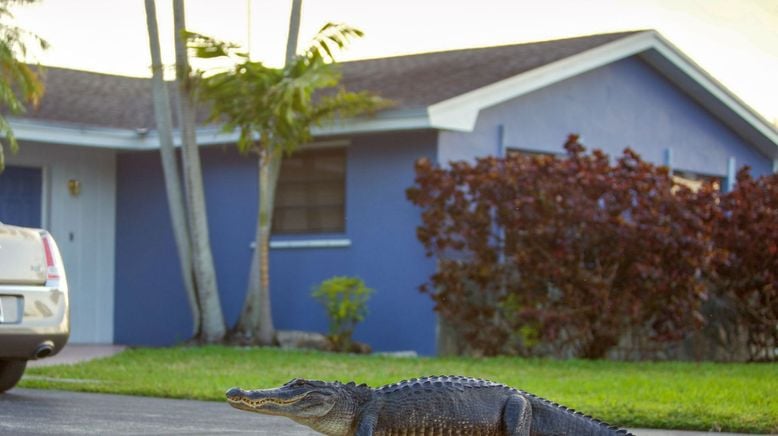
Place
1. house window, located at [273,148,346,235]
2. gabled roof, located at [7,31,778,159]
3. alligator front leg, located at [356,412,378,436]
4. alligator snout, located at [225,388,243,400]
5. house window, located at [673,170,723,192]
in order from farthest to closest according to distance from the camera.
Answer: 1. house window, located at [673,170,723,192]
2. house window, located at [273,148,346,235]
3. gabled roof, located at [7,31,778,159]
4. alligator front leg, located at [356,412,378,436]
5. alligator snout, located at [225,388,243,400]

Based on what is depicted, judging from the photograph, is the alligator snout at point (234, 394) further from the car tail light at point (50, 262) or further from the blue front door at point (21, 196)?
the blue front door at point (21, 196)

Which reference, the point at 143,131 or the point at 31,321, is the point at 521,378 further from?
the point at 143,131

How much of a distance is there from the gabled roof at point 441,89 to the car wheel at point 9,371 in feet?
22.0

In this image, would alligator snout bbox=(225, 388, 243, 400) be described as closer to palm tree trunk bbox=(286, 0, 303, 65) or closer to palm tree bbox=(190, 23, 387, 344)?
palm tree bbox=(190, 23, 387, 344)

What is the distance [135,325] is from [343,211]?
158 inches

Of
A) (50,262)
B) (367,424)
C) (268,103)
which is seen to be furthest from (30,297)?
(268,103)

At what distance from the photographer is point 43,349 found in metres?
10.3

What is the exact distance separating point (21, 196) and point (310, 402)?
1426cm

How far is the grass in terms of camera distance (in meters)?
9.71

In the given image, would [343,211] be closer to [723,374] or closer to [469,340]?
[469,340]

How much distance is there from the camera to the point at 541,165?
15555 mm

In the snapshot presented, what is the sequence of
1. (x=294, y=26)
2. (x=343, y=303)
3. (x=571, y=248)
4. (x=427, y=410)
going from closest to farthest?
1. (x=427, y=410)
2. (x=571, y=248)
3. (x=343, y=303)
4. (x=294, y=26)

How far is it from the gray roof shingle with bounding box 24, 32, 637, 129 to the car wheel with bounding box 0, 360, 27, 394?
687 centimetres

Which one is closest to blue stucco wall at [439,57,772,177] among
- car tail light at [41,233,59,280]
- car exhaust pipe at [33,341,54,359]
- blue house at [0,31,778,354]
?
blue house at [0,31,778,354]
